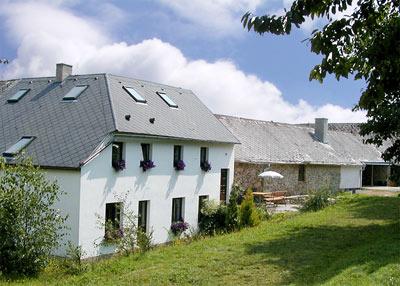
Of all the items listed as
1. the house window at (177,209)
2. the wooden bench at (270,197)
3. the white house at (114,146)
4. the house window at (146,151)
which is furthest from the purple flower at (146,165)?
the wooden bench at (270,197)

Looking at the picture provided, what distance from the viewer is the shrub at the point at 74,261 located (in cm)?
1548

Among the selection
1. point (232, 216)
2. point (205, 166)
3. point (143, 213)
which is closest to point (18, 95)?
point (143, 213)

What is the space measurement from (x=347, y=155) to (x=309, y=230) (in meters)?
23.9

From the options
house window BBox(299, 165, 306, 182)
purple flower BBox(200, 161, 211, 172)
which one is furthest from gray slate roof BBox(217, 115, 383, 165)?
purple flower BBox(200, 161, 211, 172)

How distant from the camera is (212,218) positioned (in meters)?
24.7

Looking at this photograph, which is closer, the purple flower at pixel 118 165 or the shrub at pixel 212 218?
the purple flower at pixel 118 165

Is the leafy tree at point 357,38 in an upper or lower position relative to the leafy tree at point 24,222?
upper

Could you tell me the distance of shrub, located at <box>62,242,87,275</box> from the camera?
50.8 feet

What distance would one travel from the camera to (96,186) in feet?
62.9

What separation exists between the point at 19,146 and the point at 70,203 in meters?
3.86

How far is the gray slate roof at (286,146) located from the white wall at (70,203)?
13243mm

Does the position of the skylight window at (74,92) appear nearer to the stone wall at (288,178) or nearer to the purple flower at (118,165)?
the purple flower at (118,165)

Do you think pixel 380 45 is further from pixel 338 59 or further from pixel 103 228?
pixel 103 228

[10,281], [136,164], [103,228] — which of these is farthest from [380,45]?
[136,164]
